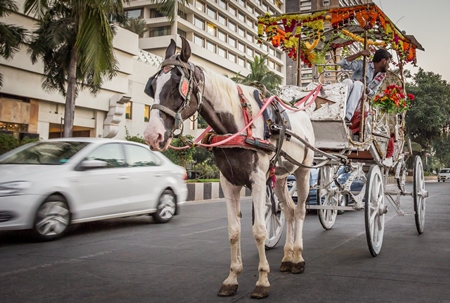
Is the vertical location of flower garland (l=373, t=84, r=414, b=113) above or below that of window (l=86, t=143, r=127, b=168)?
above

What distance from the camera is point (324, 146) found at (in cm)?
624

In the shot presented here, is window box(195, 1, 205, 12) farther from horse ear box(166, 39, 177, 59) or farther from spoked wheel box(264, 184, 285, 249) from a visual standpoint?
horse ear box(166, 39, 177, 59)

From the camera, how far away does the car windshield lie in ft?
24.5

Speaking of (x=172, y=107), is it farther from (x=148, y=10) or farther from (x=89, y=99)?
(x=148, y=10)

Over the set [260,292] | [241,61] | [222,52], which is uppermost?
[222,52]

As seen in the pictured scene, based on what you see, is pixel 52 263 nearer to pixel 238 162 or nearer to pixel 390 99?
pixel 238 162

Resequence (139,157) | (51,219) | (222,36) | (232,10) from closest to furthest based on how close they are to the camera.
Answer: (51,219), (139,157), (222,36), (232,10)

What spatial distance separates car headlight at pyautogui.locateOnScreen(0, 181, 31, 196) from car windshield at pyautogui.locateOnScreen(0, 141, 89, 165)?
87 centimetres

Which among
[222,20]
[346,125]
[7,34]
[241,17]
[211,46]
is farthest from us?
[241,17]

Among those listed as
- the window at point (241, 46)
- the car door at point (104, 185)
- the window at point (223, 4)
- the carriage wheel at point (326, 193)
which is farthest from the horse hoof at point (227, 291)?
the window at point (241, 46)

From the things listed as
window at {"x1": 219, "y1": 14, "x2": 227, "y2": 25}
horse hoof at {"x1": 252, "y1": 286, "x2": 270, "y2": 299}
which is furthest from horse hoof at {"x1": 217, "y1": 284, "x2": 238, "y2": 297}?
window at {"x1": 219, "y1": 14, "x2": 227, "y2": 25}

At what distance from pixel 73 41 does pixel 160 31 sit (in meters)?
32.4

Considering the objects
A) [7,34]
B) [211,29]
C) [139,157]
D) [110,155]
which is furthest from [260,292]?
[211,29]

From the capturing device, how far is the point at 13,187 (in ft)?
21.2
